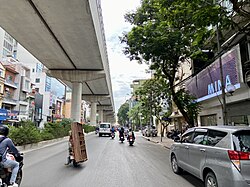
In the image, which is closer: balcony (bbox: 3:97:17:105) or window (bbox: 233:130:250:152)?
window (bbox: 233:130:250:152)

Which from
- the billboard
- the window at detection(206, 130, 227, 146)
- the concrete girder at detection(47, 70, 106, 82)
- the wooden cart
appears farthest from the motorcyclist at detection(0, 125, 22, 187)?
the concrete girder at detection(47, 70, 106, 82)

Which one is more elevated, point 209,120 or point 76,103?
point 76,103

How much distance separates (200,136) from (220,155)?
1421mm

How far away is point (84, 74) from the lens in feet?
96.0

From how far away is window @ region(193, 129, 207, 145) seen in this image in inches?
228

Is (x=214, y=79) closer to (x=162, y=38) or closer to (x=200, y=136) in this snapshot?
(x=162, y=38)

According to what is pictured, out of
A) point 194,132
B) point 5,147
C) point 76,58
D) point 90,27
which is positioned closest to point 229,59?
point 194,132

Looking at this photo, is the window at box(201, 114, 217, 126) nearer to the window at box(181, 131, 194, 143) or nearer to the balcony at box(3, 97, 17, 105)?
the window at box(181, 131, 194, 143)

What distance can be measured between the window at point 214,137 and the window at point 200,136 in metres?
0.18

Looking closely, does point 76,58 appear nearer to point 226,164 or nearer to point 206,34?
point 206,34

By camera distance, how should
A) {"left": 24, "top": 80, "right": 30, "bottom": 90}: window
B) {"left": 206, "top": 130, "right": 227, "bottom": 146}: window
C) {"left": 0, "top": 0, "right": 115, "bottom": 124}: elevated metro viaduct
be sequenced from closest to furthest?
{"left": 206, "top": 130, "right": 227, "bottom": 146}: window
{"left": 0, "top": 0, "right": 115, "bottom": 124}: elevated metro viaduct
{"left": 24, "top": 80, "right": 30, "bottom": 90}: window

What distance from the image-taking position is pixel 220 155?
464 centimetres

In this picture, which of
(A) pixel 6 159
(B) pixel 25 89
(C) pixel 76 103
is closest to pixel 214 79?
(A) pixel 6 159

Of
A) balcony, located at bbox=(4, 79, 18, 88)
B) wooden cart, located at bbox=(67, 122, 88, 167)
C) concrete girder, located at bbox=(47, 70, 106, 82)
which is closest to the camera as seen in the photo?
wooden cart, located at bbox=(67, 122, 88, 167)
